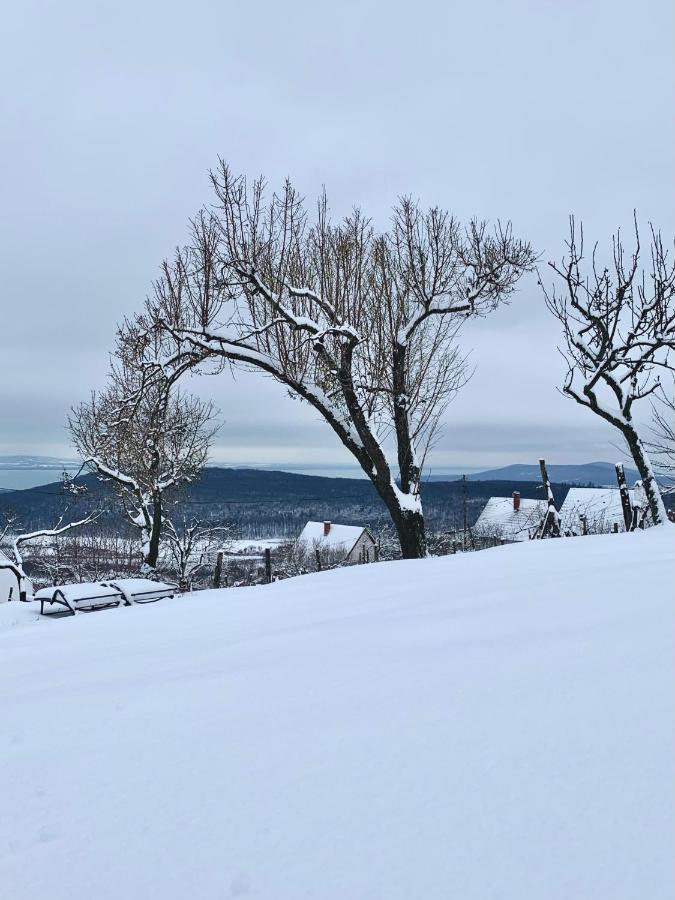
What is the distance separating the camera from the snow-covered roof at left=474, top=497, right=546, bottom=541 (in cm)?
4516

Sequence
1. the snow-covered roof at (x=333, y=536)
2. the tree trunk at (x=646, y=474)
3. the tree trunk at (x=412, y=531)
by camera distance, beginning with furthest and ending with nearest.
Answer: the snow-covered roof at (x=333, y=536), the tree trunk at (x=646, y=474), the tree trunk at (x=412, y=531)

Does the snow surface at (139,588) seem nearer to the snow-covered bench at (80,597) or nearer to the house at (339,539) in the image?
the snow-covered bench at (80,597)

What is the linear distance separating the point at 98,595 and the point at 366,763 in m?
10.8

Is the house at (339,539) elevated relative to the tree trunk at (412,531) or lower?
lower

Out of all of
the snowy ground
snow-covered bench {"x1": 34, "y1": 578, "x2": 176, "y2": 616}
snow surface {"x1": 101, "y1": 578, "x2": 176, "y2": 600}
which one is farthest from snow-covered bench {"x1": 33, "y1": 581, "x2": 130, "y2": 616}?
the snowy ground

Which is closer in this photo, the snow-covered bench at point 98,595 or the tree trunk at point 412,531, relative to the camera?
the tree trunk at point 412,531

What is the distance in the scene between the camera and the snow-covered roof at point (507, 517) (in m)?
45.2

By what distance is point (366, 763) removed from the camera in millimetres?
1562

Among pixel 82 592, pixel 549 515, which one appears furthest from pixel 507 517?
pixel 82 592

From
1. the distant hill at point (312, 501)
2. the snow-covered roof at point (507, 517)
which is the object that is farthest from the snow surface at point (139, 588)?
the distant hill at point (312, 501)

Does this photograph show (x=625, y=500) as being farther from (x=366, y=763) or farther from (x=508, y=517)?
(x=508, y=517)

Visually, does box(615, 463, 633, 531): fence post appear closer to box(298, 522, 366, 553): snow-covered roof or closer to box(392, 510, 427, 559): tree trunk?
box(392, 510, 427, 559): tree trunk

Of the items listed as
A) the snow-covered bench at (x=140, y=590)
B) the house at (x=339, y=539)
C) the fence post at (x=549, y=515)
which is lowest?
the house at (x=339, y=539)

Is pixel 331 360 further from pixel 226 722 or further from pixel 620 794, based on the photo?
pixel 620 794
